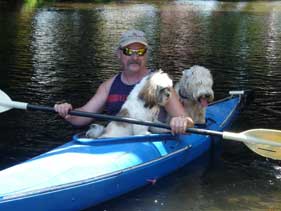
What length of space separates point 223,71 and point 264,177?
333 inches

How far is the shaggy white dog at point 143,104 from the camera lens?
614 cm

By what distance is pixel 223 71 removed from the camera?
1539 centimetres

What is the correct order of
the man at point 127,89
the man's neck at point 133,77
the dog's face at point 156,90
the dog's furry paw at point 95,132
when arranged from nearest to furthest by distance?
the dog's face at point 156,90 < the man at point 127,89 < the dog's furry paw at point 95,132 < the man's neck at point 133,77

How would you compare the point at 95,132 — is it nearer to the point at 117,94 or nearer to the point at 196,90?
the point at 117,94

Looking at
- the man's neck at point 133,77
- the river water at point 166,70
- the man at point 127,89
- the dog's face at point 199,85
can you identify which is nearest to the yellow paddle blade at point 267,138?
the river water at point 166,70

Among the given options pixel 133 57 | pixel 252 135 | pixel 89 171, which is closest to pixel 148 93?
pixel 133 57

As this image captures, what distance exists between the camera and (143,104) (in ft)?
20.7

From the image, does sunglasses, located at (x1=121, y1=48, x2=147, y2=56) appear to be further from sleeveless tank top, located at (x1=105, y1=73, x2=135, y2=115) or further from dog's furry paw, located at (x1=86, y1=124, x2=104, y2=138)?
dog's furry paw, located at (x1=86, y1=124, x2=104, y2=138)

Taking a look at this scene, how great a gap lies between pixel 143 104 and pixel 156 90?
10.3 inches

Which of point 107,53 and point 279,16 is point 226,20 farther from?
point 107,53

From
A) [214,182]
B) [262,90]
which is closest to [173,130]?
[214,182]

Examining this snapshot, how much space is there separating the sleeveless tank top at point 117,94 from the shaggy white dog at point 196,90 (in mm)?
865

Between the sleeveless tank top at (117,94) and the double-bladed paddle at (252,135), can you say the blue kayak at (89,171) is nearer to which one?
the double-bladed paddle at (252,135)

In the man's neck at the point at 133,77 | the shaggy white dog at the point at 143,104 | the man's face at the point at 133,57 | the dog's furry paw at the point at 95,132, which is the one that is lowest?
the dog's furry paw at the point at 95,132
